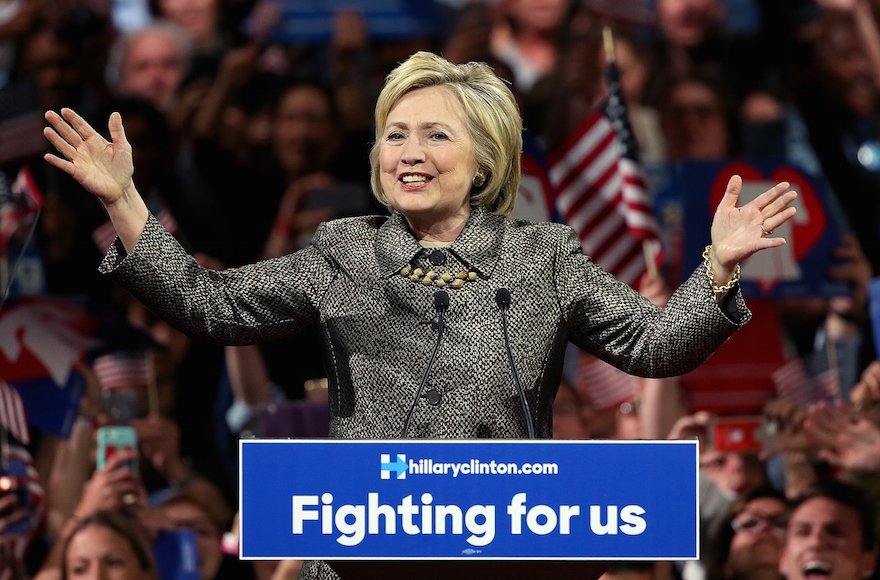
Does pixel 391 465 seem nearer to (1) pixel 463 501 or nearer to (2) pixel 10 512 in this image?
(1) pixel 463 501

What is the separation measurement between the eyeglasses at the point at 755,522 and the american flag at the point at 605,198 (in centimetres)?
98

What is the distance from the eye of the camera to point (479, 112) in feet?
5.99

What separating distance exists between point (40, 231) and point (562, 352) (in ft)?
10.9

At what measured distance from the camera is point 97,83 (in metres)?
4.87

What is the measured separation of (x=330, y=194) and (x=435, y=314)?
3.13 m

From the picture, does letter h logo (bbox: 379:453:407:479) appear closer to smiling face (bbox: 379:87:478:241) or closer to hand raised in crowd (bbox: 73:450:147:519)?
smiling face (bbox: 379:87:478:241)

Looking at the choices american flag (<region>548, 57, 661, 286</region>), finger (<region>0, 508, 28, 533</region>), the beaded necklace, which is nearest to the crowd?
finger (<region>0, 508, 28, 533</region>)

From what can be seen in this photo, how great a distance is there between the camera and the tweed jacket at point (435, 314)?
1703 mm

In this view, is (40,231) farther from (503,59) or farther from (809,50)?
(809,50)

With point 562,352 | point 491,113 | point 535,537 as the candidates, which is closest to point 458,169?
point 491,113

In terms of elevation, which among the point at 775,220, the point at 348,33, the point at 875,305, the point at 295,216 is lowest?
the point at 775,220

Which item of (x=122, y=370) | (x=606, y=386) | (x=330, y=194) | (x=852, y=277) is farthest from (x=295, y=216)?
(x=852, y=277)

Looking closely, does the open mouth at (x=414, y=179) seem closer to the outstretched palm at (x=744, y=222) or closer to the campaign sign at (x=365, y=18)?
the outstretched palm at (x=744, y=222)

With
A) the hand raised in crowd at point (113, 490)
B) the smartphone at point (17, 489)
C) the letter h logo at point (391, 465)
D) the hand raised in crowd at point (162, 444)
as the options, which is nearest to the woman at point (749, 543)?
the hand raised in crowd at point (162, 444)
